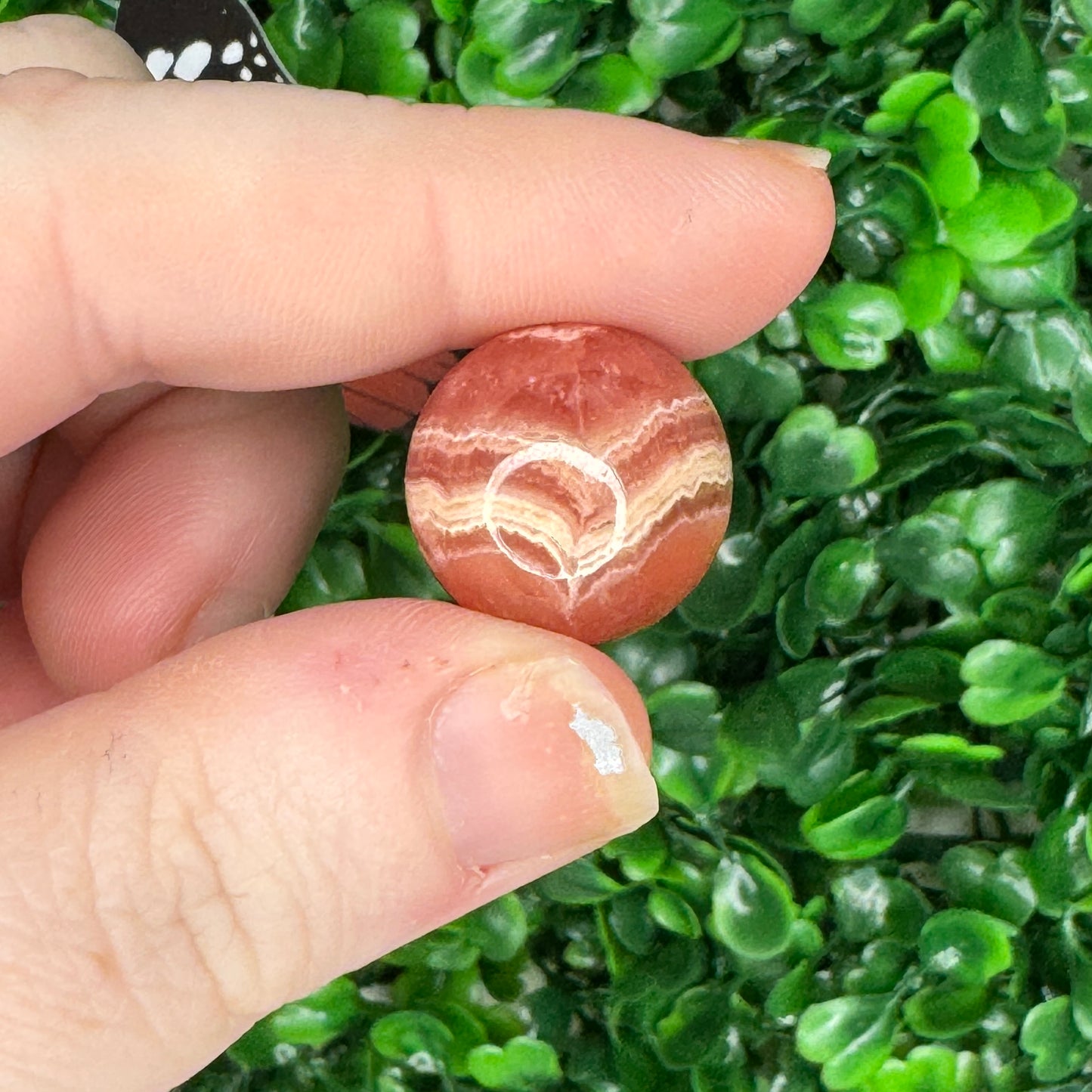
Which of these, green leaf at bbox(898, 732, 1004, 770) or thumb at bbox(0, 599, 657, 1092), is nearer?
thumb at bbox(0, 599, 657, 1092)

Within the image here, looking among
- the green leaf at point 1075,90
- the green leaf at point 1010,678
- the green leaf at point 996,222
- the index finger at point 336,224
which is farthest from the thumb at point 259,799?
the green leaf at point 1075,90

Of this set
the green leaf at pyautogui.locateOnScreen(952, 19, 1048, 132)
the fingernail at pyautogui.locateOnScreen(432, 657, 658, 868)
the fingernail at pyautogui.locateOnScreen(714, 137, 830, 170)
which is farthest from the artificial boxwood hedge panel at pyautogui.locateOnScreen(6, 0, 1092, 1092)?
the fingernail at pyautogui.locateOnScreen(432, 657, 658, 868)

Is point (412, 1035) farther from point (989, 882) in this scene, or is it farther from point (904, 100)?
point (904, 100)

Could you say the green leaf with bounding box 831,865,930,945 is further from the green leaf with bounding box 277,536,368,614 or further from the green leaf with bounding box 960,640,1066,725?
the green leaf with bounding box 277,536,368,614

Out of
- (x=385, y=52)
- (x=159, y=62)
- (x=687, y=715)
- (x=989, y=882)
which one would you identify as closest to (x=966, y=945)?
(x=989, y=882)

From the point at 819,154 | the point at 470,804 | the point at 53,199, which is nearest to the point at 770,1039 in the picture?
the point at 470,804
